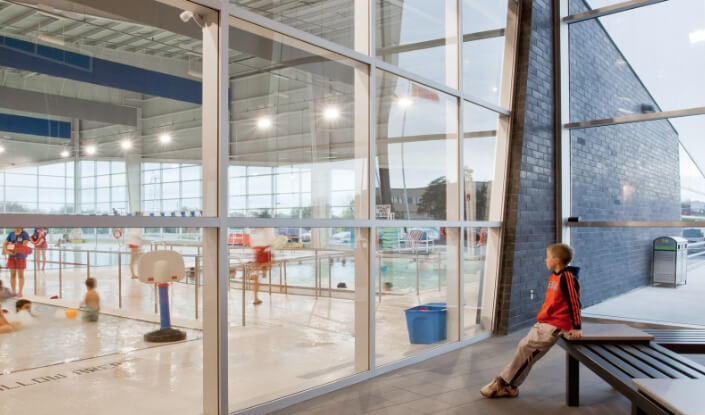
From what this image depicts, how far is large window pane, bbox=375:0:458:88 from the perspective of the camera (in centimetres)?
518

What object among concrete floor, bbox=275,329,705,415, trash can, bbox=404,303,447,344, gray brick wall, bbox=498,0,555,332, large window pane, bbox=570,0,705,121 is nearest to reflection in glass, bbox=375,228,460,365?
trash can, bbox=404,303,447,344

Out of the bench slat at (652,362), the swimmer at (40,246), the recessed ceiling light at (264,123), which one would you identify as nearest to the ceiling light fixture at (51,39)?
the swimmer at (40,246)

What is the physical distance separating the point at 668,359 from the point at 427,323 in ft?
7.83

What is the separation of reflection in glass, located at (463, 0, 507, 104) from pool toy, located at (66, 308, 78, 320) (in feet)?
14.8

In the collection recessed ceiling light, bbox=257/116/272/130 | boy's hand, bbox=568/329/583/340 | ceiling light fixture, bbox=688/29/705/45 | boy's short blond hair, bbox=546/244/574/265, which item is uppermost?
ceiling light fixture, bbox=688/29/705/45

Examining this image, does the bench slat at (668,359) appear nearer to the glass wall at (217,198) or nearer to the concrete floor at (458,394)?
the concrete floor at (458,394)

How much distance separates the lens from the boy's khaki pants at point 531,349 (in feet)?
13.3

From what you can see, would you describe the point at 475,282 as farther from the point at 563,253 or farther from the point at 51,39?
the point at 51,39

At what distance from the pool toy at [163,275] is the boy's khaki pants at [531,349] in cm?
234

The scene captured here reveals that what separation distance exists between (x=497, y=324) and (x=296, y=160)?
11.8ft

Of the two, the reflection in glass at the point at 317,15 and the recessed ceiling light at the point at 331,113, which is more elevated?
the reflection in glass at the point at 317,15

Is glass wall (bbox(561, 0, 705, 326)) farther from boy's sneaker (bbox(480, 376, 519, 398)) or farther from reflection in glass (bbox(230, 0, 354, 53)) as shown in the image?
reflection in glass (bbox(230, 0, 354, 53))

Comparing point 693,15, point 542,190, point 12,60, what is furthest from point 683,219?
point 12,60

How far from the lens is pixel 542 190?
722cm
